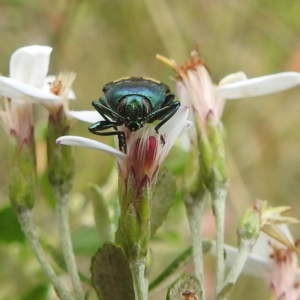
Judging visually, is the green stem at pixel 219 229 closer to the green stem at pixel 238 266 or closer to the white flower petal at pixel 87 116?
the green stem at pixel 238 266

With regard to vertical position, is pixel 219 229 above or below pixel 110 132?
below

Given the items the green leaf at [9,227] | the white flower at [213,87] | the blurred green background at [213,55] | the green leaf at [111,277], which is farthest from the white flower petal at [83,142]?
the blurred green background at [213,55]

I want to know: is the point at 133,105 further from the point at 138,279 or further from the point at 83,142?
the point at 138,279

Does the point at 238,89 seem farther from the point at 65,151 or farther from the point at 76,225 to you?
the point at 76,225

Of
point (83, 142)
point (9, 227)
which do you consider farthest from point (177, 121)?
point (9, 227)

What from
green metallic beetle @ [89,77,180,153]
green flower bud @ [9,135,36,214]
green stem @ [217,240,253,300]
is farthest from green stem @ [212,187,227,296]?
green flower bud @ [9,135,36,214]
